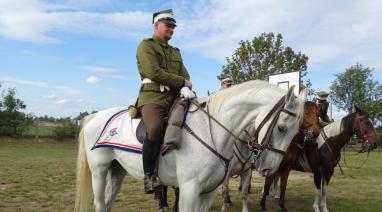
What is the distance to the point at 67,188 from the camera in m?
10.8

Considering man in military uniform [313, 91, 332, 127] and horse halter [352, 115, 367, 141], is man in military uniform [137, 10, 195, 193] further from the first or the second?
man in military uniform [313, 91, 332, 127]

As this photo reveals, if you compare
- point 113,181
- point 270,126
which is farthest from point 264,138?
point 113,181

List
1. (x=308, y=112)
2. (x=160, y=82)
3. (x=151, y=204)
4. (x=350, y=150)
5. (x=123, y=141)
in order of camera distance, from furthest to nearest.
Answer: (x=350, y=150) → (x=151, y=204) → (x=308, y=112) → (x=123, y=141) → (x=160, y=82)

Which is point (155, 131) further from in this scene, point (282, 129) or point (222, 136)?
point (282, 129)

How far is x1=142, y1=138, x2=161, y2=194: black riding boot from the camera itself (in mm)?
4395

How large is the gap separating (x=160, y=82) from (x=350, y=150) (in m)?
35.0

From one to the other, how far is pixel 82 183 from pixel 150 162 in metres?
1.70

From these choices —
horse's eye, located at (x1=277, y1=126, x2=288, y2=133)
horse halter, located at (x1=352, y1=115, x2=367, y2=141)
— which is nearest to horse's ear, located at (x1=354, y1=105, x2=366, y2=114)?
horse halter, located at (x1=352, y1=115, x2=367, y2=141)

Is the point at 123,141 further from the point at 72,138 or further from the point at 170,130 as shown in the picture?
the point at 72,138

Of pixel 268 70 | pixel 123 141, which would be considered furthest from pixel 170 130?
pixel 268 70

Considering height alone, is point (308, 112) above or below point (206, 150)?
above

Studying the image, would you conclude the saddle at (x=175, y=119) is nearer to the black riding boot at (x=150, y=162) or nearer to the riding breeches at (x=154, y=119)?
the riding breeches at (x=154, y=119)

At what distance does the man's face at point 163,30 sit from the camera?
185 inches

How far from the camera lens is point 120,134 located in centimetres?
502
